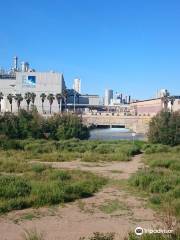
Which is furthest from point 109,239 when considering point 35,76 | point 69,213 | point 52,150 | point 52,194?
point 35,76

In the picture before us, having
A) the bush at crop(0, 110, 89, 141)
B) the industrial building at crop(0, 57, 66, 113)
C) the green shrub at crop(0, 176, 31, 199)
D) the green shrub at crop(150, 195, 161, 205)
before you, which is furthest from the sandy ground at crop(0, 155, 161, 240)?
the industrial building at crop(0, 57, 66, 113)

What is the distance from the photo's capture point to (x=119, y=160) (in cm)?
3700

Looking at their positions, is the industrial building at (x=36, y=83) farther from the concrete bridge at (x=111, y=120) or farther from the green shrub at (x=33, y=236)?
the green shrub at (x=33, y=236)

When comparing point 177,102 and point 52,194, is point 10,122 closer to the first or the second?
point 52,194

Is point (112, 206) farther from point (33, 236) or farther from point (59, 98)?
point (59, 98)

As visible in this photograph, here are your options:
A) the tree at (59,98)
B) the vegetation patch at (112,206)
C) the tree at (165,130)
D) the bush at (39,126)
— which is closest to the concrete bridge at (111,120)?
the tree at (59,98)

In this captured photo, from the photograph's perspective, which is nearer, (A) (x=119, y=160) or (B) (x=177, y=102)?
(A) (x=119, y=160)

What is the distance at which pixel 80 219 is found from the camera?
15.2m

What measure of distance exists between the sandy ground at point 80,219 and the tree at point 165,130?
38686mm

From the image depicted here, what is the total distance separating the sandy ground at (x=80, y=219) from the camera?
1337 cm

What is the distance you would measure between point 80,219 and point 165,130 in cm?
4281

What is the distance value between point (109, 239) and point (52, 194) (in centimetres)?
827

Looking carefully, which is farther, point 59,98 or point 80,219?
point 59,98

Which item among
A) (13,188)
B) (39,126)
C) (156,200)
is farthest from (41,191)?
(39,126)
